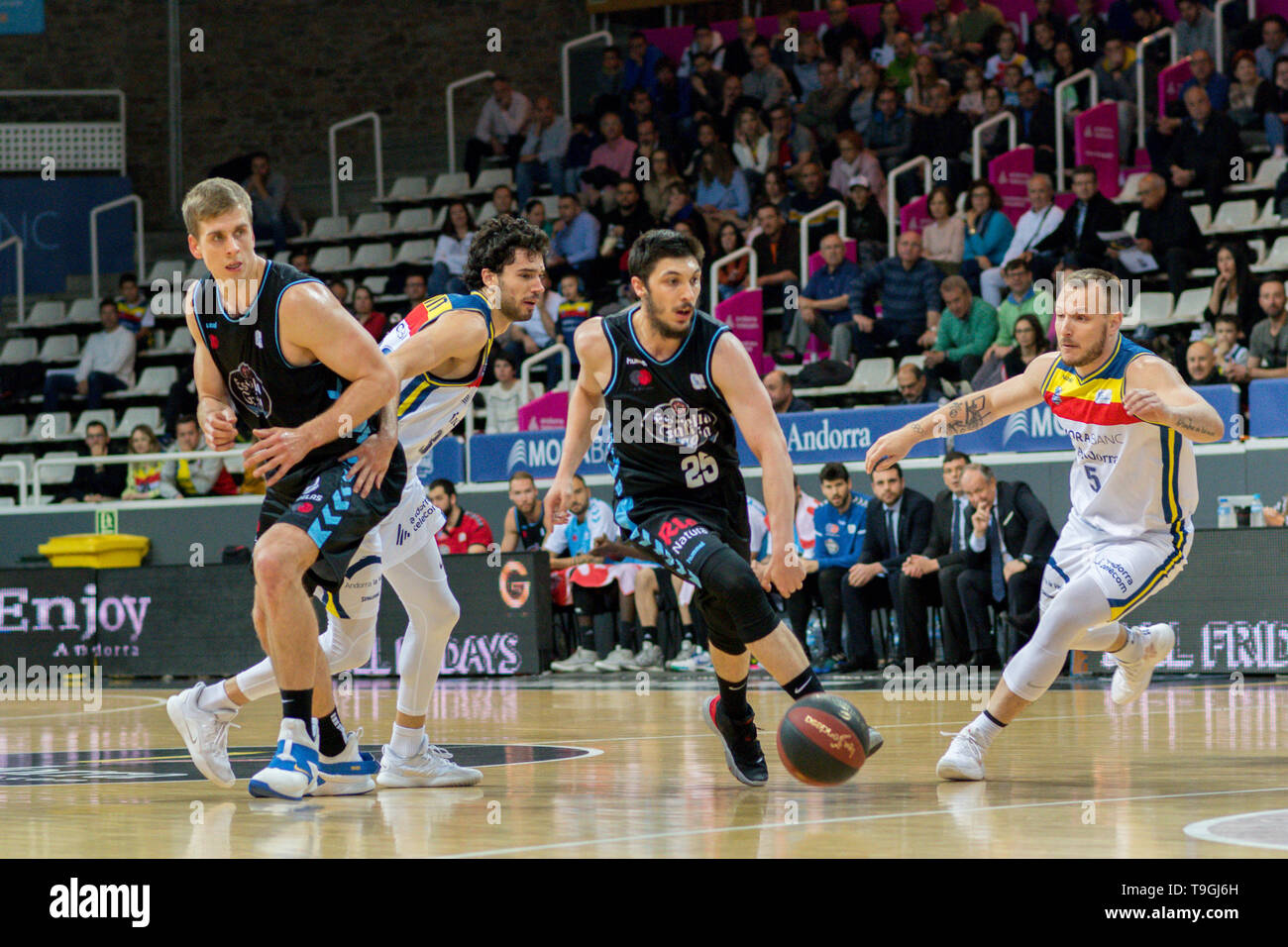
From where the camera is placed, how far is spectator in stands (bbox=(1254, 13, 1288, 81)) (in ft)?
55.7

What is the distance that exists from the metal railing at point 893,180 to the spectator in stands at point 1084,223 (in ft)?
5.86

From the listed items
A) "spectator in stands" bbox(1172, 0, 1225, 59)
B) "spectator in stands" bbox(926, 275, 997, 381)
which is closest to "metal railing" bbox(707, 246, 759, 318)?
"spectator in stands" bbox(926, 275, 997, 381)

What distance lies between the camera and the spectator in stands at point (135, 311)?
2130cm

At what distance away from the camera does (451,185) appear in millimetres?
22391

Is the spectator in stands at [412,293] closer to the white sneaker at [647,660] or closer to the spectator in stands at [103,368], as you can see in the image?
the spectator in stands at [103,368]

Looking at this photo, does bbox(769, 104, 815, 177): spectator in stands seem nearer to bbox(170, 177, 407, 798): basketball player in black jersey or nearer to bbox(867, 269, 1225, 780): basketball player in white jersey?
bbox(867, 269, 1225, 780): basketball player in white jersey

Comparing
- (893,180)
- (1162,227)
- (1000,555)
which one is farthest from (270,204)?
(1000,555)

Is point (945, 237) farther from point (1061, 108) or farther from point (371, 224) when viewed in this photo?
point (371, 224)

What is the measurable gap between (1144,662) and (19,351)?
17.7 m

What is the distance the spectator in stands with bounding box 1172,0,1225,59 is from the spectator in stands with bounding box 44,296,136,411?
12202mm

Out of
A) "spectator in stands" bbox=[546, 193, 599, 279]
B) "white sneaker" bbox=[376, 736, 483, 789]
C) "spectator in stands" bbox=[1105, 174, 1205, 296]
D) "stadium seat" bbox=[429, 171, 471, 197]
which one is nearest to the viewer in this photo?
"white sneaker" bbox=[376, 736, 483, 789]

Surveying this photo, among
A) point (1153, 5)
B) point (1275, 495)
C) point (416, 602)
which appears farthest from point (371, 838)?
point (1153, 5)

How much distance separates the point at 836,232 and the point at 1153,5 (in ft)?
15.0

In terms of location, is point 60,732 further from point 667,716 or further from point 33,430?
point 33,430
